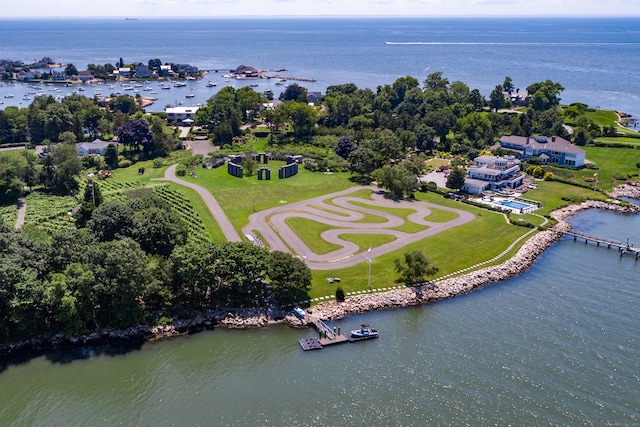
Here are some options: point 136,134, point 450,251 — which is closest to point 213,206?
point 450,251

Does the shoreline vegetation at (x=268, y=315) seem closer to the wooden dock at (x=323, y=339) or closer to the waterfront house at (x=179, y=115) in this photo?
the wooden dock at (x=323, y=339)

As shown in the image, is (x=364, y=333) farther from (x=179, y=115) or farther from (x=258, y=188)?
(x=179, y=115)

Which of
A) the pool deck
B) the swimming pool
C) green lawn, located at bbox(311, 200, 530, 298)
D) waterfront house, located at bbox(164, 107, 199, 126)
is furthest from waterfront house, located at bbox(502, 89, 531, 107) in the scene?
green lawn, located at bbox(311, 200, 530, 298)

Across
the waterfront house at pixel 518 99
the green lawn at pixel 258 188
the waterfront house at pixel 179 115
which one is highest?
the waterfront house at pixel 518 99

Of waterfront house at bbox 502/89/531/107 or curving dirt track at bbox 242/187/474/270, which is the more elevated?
waterfront house at bbox 502/89/531/107

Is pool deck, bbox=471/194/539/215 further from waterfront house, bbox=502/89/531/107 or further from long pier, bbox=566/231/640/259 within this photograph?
waterfront house, bbox=502/89/531/107

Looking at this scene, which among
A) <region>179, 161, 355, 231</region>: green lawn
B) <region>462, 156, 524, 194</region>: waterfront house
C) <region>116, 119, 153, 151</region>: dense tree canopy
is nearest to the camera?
<region>179, 161, 355, 231</region>: green lawn

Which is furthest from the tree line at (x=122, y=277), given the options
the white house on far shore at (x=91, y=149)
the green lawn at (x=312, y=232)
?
the white house on far shore at (x=91, y=149)

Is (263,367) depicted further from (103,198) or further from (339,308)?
(103,198)
